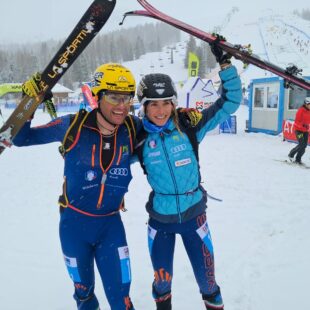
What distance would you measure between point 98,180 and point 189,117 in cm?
95

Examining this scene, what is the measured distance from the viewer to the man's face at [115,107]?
2484 mm

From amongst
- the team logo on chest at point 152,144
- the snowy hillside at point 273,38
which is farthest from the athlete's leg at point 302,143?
the snowy hillside at point 273,38

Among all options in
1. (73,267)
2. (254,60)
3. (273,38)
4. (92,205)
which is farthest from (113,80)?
(273,38)

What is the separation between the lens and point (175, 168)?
2625 mm

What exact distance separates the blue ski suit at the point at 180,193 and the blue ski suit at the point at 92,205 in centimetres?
27

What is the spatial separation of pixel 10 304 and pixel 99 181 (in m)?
2.16

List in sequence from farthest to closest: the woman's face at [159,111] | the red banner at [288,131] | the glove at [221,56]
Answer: the red banner at [288,131] → the glove at [221,56] → the woman's face at [159,111]

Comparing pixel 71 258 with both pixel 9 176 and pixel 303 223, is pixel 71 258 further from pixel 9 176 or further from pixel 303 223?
pixel 9 176

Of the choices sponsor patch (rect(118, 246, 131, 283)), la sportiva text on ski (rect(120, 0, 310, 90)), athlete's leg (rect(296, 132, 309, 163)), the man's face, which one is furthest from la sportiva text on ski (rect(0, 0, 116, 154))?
athlete's leg (rect(296, 132, 309, 163))

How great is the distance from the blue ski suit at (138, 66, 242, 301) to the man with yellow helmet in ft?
0.88

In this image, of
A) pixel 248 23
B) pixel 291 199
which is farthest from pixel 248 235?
pixel 248 23

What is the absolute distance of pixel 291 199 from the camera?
671 cm

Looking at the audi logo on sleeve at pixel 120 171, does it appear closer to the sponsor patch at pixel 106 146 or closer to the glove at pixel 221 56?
the sponsor patch at pixel 106 146

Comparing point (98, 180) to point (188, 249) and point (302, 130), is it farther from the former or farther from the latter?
point (302, 130)
